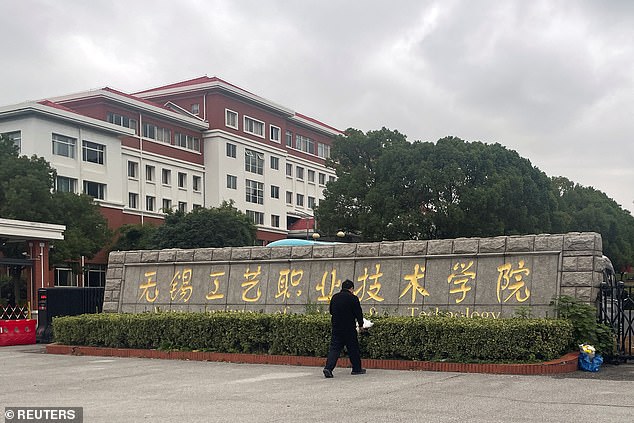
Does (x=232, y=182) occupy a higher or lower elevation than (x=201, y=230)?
higher

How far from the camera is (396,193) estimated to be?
38.3m

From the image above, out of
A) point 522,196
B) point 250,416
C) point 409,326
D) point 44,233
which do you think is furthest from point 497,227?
point 250,416

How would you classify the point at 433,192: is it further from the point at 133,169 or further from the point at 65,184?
the point at 65,184

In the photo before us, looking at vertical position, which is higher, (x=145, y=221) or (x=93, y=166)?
(x=93, y=166)

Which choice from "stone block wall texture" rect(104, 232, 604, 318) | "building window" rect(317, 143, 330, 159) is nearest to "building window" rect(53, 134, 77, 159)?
"stone block wall texture" rect(104, 232, 604, 318)

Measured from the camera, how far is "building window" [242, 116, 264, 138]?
5591cm

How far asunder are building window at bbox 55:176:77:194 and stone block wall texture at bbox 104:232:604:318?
25.6m

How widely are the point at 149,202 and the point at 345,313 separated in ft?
131

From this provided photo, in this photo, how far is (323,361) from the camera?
12.2 m

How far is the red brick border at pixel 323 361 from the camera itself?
10.5 metres

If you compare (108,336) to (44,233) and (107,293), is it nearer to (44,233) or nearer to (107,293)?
(107,293)

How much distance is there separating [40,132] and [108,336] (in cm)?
2851

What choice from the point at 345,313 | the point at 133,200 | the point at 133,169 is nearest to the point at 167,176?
the point at 133,169

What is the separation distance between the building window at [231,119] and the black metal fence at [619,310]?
4384 centimetres
